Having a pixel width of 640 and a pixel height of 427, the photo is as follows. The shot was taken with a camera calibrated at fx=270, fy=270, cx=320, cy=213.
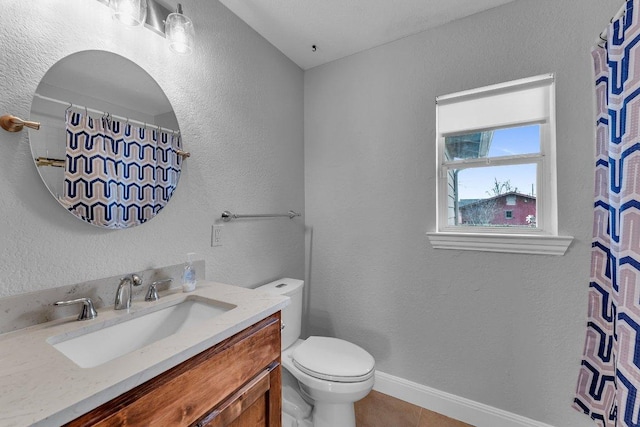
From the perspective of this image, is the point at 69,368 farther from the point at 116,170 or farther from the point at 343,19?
the point at 343,19

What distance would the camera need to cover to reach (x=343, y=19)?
157cm

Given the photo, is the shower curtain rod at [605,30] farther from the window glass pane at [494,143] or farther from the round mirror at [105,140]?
the round mirror at [105,140]

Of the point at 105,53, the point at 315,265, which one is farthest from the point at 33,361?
the point at 315,265

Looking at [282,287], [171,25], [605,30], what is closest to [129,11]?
[171,25]

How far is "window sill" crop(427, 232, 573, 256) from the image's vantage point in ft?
4.41

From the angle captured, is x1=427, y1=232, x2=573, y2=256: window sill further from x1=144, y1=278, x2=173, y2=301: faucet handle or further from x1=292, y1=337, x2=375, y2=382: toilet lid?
x1=144, y1=278, x2=173, y2=301: faucet handle

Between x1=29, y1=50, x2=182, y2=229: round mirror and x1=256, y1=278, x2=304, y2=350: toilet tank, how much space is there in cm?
77

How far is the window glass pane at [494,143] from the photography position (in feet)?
4.93

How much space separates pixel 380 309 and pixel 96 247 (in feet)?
5.17

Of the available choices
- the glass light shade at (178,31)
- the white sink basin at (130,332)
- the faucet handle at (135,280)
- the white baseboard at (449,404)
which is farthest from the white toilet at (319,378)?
the glass light shade at (178,31)

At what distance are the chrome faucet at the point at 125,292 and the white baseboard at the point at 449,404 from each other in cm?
158

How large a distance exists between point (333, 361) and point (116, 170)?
1.31m

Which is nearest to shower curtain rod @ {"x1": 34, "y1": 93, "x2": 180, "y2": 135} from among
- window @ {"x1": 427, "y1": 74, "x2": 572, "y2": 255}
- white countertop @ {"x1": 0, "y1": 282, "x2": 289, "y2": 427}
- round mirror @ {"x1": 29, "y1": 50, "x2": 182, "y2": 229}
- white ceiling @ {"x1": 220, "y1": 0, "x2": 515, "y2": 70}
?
round mirror @ {"x1": 29, "y1": 50, "x2": 182, "y2": 229}

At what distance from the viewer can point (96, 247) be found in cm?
98
